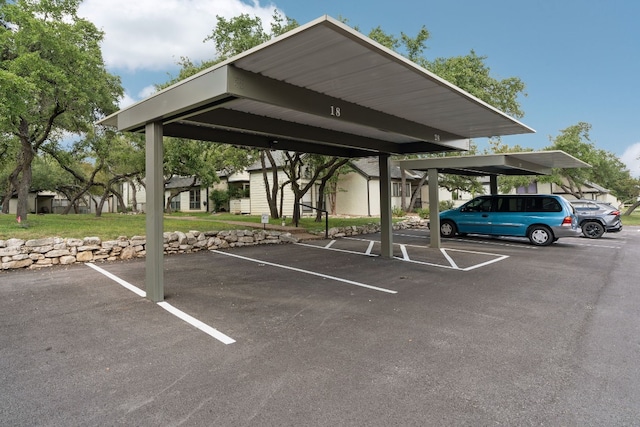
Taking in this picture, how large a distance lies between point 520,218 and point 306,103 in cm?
1007

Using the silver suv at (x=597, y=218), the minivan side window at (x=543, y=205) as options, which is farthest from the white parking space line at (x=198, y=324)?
the silver suv at (x=597, y=218)

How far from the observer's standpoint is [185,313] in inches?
181

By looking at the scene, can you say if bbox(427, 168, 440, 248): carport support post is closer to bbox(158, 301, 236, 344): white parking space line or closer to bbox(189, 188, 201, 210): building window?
bbox(158, 301, 236, 344): white parking space line

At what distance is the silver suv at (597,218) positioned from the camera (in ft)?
45.2

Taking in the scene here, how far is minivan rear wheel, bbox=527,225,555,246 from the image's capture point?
37.1ft

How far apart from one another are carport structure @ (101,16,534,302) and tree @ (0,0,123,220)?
5.41m

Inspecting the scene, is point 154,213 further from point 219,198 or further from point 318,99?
point 219,198

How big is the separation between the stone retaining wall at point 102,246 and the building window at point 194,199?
20565mm

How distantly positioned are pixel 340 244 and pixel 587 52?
16.5m

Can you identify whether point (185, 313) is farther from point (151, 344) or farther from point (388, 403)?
point (388, 403)

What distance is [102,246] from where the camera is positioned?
8.40 meters

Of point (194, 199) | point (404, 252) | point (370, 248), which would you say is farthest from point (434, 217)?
point (194, 199)

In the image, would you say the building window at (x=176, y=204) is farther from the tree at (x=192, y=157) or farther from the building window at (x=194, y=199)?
the tree at (x=192, y=157)

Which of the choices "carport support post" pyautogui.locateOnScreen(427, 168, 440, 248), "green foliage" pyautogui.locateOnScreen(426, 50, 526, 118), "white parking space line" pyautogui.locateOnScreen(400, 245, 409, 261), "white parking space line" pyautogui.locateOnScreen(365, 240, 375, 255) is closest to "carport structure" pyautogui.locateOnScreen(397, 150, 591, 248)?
"carport support post" pyautogui.locateOnScreen(427, 168, 440, 248)
